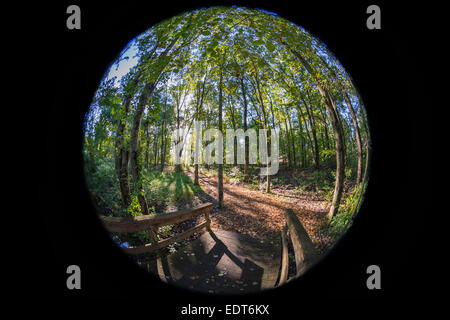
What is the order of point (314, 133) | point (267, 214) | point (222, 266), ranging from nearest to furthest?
point (222, 266)
point (314, 133)
point (267, 214)

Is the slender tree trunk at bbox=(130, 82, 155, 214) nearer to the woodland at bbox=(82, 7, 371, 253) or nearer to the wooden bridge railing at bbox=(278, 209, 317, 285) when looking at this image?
the woodland at bbox=(82, 7, 371, 253)

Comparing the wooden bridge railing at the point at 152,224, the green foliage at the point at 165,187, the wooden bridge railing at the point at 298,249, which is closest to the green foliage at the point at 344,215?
the wooden bridge railing at the point at 298,249

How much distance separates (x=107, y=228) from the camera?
3.67ft

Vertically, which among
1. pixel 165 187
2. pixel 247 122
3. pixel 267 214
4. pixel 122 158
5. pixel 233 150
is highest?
pixel 247 122

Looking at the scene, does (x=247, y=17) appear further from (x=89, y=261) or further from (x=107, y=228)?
(x=89, y=261)

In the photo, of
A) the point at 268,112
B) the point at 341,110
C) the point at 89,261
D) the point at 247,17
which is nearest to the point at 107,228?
the point at 89,261

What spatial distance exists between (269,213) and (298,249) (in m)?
0.45

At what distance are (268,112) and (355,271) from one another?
1897mm

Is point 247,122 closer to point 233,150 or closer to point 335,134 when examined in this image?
point 233,150

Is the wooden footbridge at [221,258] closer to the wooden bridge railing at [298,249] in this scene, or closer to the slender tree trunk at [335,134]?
the wooden bridge railing at [298,249]

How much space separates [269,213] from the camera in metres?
1.58

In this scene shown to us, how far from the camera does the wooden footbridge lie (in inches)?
39.8

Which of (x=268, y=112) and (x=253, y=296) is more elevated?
(x=268, y=112)

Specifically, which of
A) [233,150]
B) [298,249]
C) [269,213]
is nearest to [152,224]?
[233,150]
